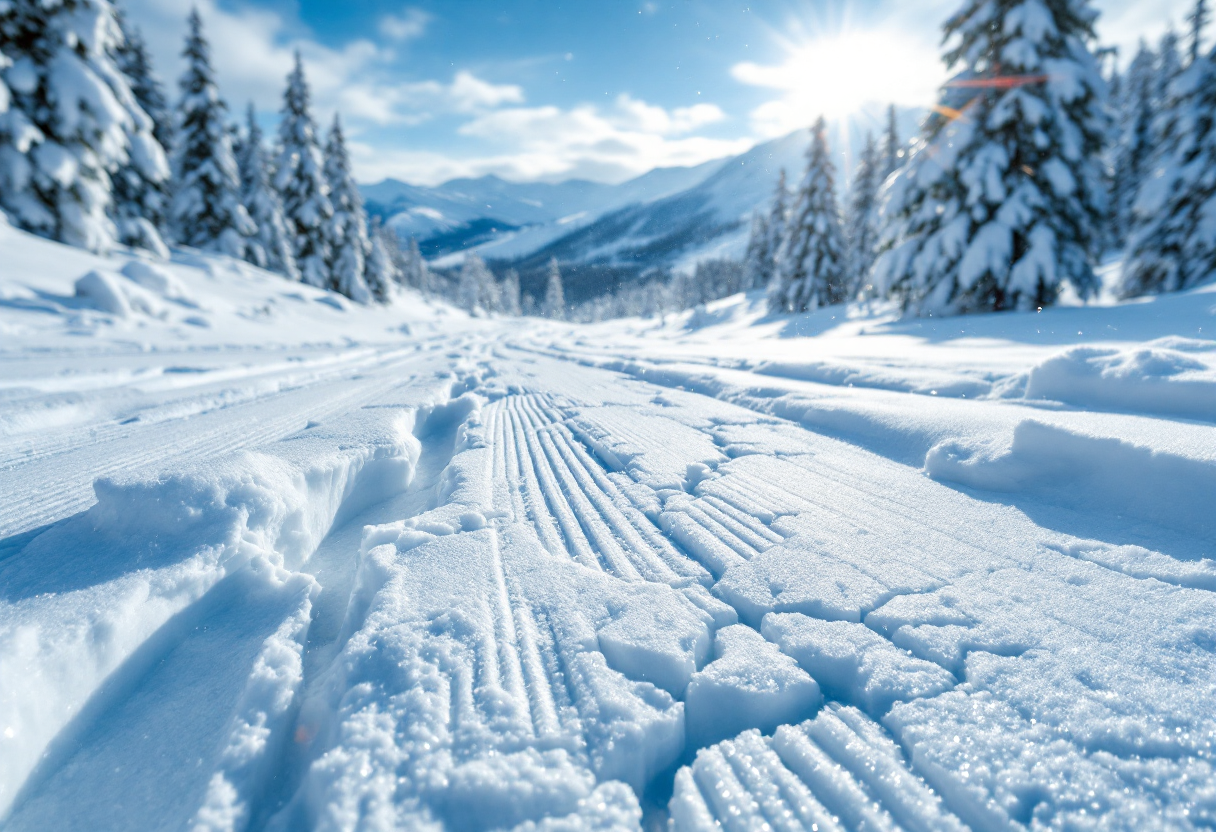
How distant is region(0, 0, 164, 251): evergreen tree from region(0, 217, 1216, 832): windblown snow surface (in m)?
12.0

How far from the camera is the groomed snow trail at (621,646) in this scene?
2.99 feet

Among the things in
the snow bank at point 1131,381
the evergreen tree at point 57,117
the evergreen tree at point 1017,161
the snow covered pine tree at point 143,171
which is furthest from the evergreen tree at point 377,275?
the snow bank at point 1131,381

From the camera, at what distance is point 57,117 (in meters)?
10.2

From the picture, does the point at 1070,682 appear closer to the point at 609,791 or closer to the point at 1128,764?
the point at 1128,764

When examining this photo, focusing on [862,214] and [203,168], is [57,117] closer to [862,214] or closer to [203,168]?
[203,168]

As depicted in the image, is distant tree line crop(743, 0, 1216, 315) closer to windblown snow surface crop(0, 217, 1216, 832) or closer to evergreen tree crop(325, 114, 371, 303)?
windblown snow surface crop(0, 217, 1216, 832)

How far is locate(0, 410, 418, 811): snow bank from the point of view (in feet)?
3.52

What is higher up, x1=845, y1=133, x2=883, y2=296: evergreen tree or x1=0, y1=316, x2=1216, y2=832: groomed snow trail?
x1=845, y1=133, x2=883, y2=296: evergreen tree

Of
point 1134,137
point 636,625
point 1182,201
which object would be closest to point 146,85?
point 636,625

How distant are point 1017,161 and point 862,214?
17435mm

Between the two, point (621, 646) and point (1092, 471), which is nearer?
A: point (621, 646)

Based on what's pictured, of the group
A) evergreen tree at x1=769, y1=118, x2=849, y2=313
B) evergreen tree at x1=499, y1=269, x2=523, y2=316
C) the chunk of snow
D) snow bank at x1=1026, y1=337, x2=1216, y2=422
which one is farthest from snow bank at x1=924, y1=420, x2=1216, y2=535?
evergreen tree at x1=499, y1=269, x2=523, y2=316

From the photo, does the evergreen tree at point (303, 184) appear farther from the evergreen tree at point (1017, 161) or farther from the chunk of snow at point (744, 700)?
the chunk of snow at point (744, 700)

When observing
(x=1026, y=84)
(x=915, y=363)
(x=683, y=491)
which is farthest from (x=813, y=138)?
(x=683, y=491)
